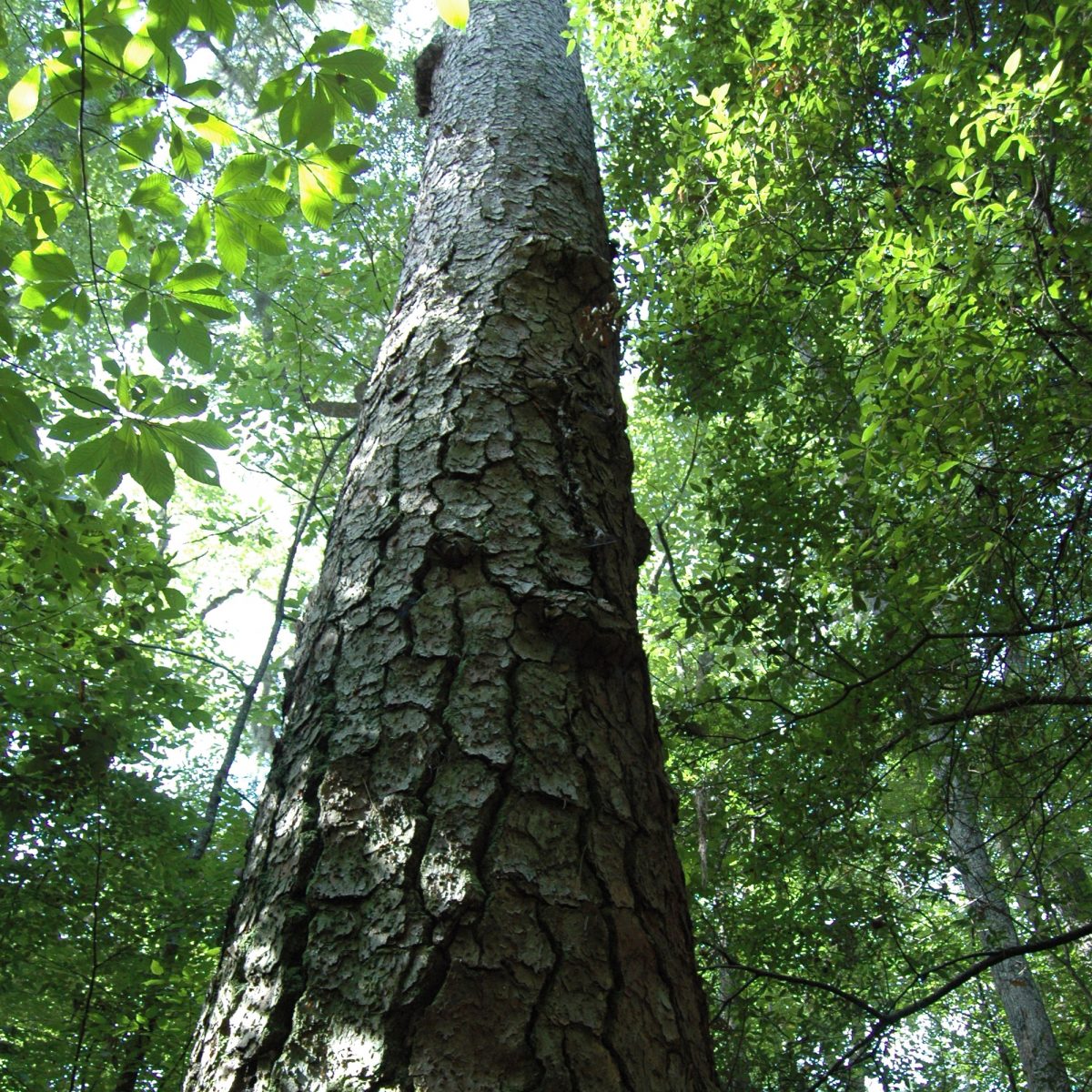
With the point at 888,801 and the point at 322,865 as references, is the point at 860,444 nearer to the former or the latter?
the point at 322,865

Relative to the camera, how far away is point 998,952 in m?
2.01

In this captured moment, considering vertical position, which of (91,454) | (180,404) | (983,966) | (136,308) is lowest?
(983,966)

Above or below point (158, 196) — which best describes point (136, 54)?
above

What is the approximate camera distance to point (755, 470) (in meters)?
3.92

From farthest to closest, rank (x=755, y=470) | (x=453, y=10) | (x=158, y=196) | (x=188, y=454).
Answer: (x=755, y=470), (x=158, y=196), (x=188, y=454), (x=453, y=10)

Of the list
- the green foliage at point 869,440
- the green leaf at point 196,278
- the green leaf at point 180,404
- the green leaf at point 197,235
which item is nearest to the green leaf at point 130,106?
the green leaf at point 197,235

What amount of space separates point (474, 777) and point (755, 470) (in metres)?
3.12

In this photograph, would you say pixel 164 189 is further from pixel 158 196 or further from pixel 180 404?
pixel 180 404

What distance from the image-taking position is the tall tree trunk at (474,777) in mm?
899

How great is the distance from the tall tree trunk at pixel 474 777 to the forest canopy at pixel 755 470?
20.2 inches

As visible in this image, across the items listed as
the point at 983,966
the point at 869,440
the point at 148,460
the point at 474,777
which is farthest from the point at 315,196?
the point at 983,966

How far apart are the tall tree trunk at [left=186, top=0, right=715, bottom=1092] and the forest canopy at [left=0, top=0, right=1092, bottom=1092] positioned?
20.2 inches

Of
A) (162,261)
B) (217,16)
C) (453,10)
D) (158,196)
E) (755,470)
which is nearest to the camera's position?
(453,10)

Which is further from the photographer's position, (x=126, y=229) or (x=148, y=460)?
(x=126, y=229)
